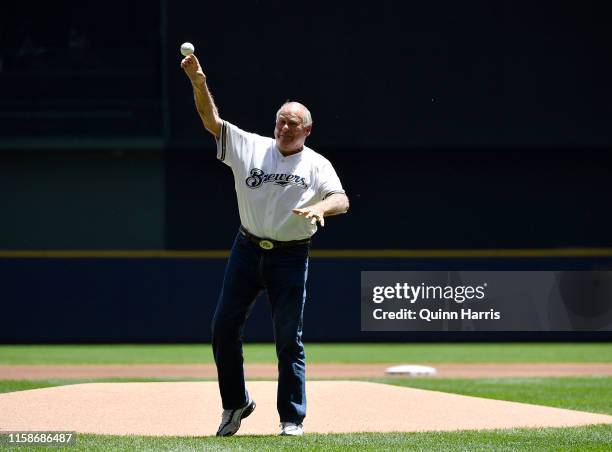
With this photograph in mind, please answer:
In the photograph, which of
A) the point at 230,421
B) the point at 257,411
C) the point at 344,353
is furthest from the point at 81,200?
the point at 230,421

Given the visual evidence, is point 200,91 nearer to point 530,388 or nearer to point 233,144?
point 233,144

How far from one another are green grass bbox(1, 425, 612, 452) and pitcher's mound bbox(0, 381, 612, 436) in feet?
1.37

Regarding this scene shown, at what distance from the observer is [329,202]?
5.43m

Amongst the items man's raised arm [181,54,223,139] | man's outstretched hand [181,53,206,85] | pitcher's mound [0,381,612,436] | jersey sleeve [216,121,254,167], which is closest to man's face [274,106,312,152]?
jersey sleeve [216,121,254,167]

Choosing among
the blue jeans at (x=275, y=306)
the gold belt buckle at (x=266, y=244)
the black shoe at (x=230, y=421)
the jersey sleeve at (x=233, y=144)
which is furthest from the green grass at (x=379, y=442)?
the jersey sleeve at (x=233, y=144)

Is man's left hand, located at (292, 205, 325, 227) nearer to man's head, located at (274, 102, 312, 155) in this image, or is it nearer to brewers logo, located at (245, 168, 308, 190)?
brewers logo, located at (245, 168, 308, 190)

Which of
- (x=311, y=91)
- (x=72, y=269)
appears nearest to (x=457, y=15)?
(x=311, y=91)

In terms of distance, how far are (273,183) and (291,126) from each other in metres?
0.28

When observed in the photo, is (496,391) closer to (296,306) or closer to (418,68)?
(296,306)

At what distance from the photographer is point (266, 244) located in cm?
556

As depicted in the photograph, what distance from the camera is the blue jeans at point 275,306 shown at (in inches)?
220

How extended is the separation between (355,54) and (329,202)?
1207 centimetres

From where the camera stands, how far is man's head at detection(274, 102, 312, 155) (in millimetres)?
5547

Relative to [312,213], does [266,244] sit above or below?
below
